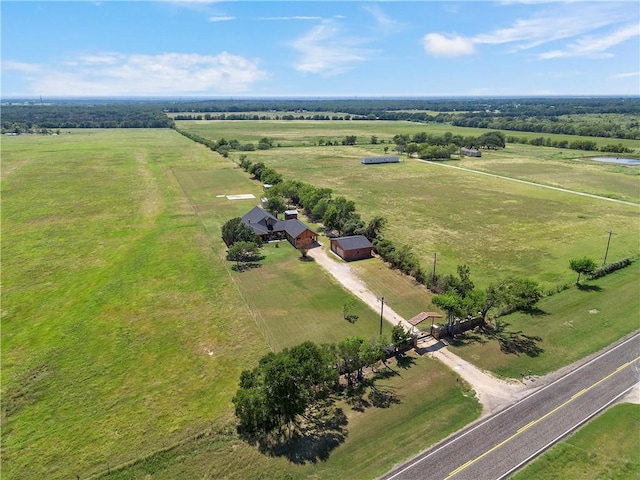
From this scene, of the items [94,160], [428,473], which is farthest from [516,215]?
[94,160]

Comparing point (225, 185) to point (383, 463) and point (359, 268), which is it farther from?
point (383, 463)

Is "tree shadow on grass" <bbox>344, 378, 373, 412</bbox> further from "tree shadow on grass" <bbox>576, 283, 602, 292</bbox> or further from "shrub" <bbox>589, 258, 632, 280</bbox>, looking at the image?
"shrub" <bbox>589, 258, 632, 280</bbox>

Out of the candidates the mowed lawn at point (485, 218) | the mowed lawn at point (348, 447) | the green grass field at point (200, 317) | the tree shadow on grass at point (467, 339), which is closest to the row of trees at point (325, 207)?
the mowed lawn at point (485, 218)

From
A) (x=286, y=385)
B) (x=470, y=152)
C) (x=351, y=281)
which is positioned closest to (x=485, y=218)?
(x=351, y=281)

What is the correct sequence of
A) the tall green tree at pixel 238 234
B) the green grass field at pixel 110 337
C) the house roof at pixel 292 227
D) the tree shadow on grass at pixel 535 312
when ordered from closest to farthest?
the green grass field at pixel 110 337, the tree shadow on grass at pixel 535 312, the tall green tree at pixel 238 234, the house roof at pixel 292 227

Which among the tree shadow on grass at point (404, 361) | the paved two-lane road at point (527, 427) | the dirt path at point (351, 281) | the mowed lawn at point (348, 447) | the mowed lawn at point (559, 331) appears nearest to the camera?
the paved two-lane road at point (527, 427)

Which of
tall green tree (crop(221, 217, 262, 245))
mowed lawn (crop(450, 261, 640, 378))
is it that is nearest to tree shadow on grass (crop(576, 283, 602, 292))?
mowed lawn (crop(450, 261, 640, 378))

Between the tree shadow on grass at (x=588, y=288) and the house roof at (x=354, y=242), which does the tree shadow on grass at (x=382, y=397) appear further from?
the tree shadow on grass at (x=588, y=288)

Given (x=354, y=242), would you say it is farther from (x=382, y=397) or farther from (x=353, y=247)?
(x=382, y=397)
